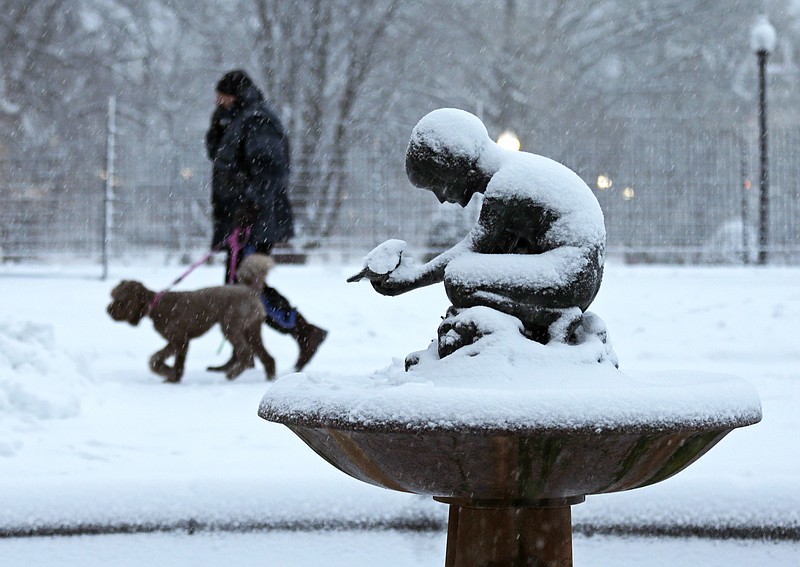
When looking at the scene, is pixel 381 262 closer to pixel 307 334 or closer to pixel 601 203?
pixel 307 334

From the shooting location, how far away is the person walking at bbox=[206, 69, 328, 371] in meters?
7.65

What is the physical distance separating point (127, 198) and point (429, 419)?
12.8m

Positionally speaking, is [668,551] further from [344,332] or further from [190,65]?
[190,65]

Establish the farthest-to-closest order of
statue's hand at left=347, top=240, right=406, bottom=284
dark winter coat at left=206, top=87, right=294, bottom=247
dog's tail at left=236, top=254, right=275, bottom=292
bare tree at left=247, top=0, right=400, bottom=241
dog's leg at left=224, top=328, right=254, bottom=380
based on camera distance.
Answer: bare tree at left=247, top=0, right=400, bottom=241 < dark winter coat at left=206, top=87, right=294, bottom=247 < dog's leg at left=224, top=328, right=254, bottom=380 < dog's tail at left=236, top=254, right=275, bottom=292 < statue's hand at left=347, top=240, right=406, bottom=284

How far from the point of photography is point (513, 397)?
2221mm

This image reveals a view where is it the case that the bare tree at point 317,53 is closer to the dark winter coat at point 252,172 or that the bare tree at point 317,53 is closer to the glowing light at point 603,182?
the glowing light at point 603,182

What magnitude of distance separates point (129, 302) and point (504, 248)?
487cm

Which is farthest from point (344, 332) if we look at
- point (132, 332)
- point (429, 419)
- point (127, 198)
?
point (429, 419)

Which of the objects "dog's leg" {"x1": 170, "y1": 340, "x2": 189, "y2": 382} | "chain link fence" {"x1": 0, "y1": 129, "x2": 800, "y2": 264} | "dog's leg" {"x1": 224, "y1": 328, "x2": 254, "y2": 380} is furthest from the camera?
"chain link fence" {"x1": 0, "y1": 129, "x2": 800, "y2": 264}

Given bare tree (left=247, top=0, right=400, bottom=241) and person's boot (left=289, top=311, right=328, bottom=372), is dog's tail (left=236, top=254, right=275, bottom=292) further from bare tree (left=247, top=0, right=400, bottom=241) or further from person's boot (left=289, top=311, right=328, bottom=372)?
bare tree (left=247, top=0, right=400, bottom=241)

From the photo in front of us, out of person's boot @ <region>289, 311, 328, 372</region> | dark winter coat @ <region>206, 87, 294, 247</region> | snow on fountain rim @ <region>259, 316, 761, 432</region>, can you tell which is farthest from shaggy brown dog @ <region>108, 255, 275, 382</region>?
snow on fountain rim @ <region>259, 316, 761, 432</region>

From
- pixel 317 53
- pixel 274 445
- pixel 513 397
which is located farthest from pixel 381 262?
pixel 317 53

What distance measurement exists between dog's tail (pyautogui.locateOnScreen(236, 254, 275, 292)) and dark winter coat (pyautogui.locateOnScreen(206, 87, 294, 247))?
0.56 meters

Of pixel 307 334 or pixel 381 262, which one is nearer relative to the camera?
pixel 381 262
